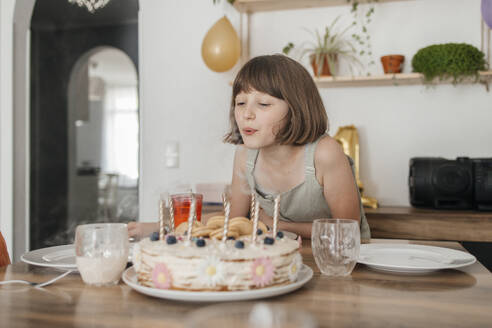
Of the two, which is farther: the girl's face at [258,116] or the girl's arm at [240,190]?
the girl's arm at [240,190]

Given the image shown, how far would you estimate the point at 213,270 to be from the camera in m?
0.63

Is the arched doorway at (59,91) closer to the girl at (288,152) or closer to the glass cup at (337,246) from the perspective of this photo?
the girl at (288,152)

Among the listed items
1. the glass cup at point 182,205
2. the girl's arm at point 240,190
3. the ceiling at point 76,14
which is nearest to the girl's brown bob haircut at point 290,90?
the girl's arm at point 240,190

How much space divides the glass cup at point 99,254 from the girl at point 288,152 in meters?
0.42

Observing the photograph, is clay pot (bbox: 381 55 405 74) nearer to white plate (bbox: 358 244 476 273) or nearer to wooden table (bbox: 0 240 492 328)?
white plate (bbox: 358 244 476 273)

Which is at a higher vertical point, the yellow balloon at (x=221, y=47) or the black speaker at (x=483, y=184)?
the yellow balloon at (x=221, y=47)

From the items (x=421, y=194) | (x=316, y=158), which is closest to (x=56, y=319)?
(x=316, y=158)

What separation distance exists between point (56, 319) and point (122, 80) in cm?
763

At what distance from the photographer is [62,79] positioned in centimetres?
344

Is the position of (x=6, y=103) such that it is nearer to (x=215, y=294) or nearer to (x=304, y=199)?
(x=304, y=199)

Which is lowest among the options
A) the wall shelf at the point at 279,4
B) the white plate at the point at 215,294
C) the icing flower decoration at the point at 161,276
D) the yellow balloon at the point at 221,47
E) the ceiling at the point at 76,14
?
the white plate at the point at 215,294

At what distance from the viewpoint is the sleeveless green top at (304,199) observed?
1462 mm

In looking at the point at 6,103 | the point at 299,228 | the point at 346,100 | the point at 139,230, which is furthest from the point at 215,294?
the point at 6,103

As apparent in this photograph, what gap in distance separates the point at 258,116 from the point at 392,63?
48.0 inches
